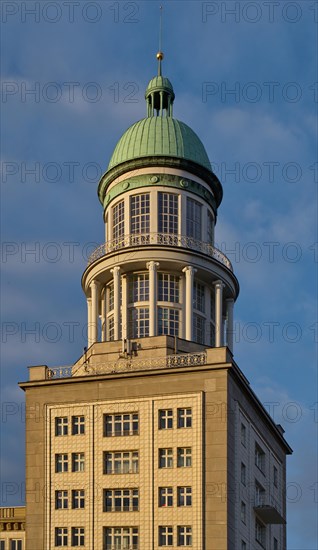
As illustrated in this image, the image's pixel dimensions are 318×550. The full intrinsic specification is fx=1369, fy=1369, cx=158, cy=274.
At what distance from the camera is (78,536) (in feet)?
291

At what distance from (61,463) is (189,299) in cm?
Answer: 1472

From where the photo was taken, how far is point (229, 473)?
87.7m

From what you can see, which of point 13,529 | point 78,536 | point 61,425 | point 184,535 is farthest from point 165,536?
point 13,529

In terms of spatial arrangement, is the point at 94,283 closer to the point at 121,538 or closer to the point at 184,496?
the point at 184,496

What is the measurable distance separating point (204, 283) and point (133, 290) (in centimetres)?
523

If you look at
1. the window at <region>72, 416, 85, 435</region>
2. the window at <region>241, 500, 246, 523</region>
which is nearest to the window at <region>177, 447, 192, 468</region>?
the window at <region>241, 500, 246, 523</region>

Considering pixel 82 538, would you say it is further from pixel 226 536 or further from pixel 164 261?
pixel 164 261

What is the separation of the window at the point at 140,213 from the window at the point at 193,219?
308 cm

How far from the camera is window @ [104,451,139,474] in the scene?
3506 inches

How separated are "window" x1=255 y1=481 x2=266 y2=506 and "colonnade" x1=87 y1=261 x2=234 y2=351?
1027 cm

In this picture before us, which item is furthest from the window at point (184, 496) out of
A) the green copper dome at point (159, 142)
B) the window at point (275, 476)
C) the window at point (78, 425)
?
the green copper dome at point (159, 142)

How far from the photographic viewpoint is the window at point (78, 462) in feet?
296

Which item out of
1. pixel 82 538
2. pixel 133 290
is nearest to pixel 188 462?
pixel 82 538

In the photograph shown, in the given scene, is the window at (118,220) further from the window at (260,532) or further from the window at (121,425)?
the window at (260,532)
